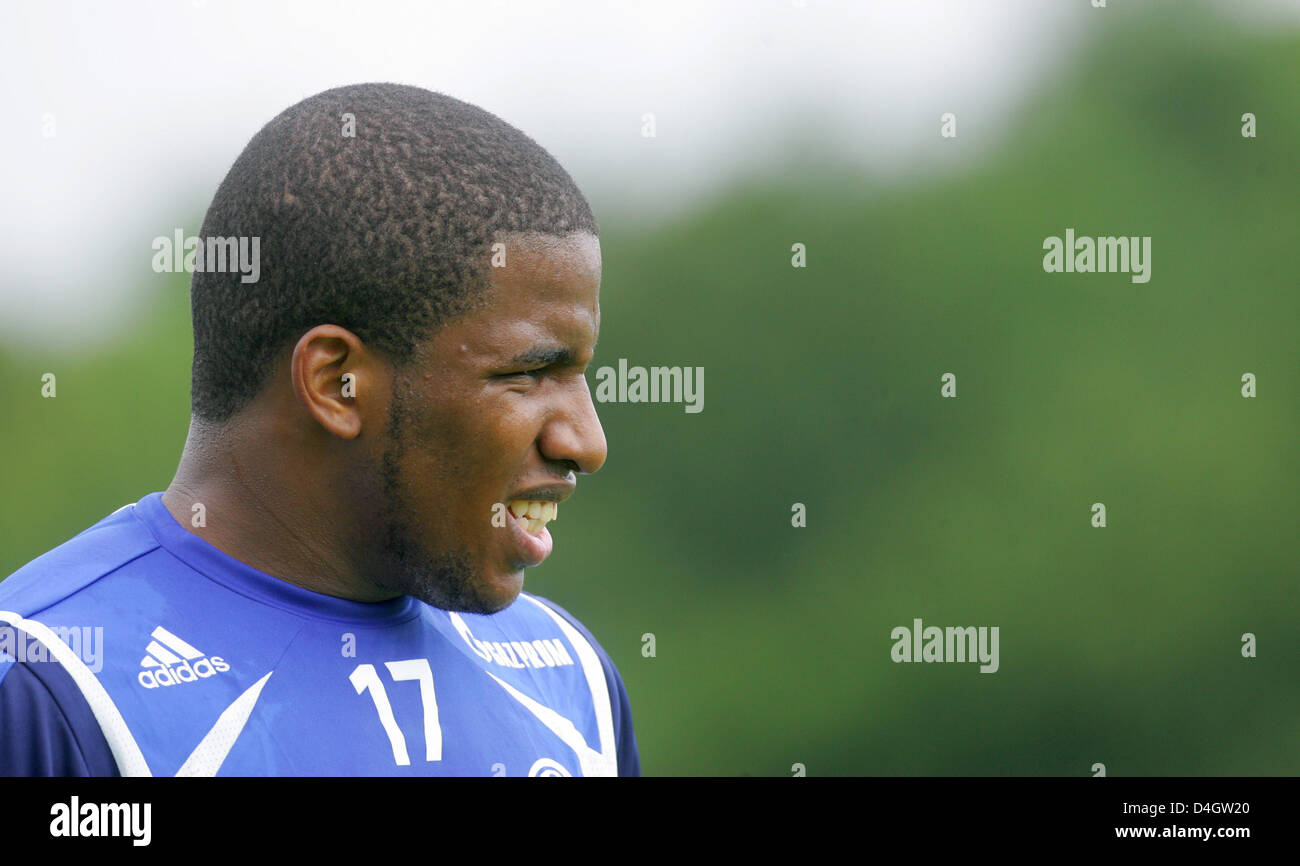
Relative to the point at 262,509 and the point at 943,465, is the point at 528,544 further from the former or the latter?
the point at 943,465

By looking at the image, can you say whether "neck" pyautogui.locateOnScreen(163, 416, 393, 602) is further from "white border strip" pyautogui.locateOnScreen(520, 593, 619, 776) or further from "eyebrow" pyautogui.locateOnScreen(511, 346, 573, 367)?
"white border strip" pyautogui.locateOnScreen(520, 593, 619, 776)

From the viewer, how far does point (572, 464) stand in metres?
2.90

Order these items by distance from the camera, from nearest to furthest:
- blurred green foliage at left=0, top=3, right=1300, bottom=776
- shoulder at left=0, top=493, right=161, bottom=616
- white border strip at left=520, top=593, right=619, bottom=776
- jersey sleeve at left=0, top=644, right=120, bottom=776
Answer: jersey sleeve at left=0, top=644, right=120, bottom=776 < shoulder at left=0, top=493, right=161, bottom=616 < white border strip at left=520, top=593, right=619, bottom=776 < blurred green foliage at left=0, top=3, right=1300, bottom=776

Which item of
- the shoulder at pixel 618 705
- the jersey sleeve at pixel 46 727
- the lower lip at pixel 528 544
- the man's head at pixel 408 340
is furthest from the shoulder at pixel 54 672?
the shoulder at pixel 618 705

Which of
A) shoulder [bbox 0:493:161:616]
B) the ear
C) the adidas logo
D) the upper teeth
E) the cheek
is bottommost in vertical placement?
the adidas logo

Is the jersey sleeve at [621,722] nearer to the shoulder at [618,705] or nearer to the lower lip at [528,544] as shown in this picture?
the shoulder at [618,705]

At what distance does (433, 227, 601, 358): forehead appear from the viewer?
277cm

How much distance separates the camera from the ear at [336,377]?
2.78m

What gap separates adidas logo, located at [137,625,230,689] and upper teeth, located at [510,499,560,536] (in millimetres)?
625

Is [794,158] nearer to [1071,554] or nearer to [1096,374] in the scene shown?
[1096,374]

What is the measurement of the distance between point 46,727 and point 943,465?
2529 centimetres

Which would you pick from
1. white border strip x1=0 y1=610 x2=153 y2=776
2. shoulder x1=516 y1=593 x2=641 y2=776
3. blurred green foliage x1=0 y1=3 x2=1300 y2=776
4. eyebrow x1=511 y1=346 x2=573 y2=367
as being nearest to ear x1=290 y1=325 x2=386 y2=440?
eyebrow x1=511 y1=346 x2=573 y2=367

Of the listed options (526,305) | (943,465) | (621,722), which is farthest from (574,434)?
(943,465)
